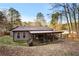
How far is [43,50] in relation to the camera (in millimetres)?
4742

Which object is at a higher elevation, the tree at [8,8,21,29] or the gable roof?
the tree at [8,8,21,29]

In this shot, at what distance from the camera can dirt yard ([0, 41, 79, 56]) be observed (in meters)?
4.74

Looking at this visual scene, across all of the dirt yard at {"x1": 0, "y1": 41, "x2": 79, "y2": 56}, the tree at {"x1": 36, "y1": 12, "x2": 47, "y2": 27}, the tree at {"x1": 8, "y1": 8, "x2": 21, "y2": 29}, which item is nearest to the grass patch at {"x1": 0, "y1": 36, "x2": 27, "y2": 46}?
the dirt yard at {"x1": 0, "y1": 41, "x2": 79, "y2": 56}

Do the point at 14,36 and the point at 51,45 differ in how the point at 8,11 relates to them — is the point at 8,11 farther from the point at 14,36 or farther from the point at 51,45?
the point at 51,45

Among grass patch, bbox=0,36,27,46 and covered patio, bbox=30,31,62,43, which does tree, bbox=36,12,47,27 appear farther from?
Result: grass patch, bbox=0,36,27,46

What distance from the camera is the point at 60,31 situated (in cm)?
476

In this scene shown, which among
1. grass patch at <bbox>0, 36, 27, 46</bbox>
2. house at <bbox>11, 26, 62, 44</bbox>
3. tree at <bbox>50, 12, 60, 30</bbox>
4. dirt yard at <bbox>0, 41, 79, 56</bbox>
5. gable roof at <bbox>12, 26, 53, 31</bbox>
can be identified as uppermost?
tree at <bbox>50, 12, 60, 30</bbox>

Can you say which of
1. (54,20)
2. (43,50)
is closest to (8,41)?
(43,50)

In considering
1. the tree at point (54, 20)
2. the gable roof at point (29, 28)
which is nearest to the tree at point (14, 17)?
the gable roof at point (29, 28)

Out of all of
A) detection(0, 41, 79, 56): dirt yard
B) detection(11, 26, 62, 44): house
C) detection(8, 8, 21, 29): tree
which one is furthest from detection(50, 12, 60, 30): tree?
detection(8, 8, 21, 29): tree

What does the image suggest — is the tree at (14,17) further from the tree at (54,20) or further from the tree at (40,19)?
the tree at (54,20)

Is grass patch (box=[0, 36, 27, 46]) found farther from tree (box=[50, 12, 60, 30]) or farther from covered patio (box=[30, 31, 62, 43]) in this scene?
tree (box=[50, 12, 60, 30])

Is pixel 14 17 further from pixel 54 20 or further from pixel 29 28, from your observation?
pixel 54 20

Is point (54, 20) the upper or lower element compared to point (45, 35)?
upper
